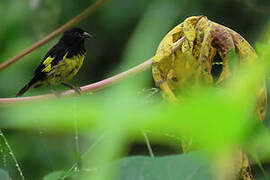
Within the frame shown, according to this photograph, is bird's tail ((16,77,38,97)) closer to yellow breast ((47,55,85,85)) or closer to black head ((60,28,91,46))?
yellow breast ((47,55,85,85))

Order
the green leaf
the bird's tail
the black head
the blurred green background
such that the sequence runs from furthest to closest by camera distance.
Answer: the black head
the bird's tail
the blurred green background
the green leaf

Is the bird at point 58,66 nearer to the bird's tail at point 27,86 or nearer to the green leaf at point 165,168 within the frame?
the bird's tail at point 27,86

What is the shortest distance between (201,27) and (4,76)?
175 cm

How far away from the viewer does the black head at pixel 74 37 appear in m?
2.73

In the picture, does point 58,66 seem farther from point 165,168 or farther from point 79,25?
point 165,168

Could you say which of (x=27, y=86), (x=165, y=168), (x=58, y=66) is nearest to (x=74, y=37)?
(x=58, y=66)

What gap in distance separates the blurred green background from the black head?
3.4 inches

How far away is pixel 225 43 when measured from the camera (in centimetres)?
90

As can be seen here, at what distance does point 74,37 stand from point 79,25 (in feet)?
1.85

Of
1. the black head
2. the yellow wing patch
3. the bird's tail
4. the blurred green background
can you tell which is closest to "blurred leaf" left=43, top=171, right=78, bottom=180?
the blurred green background

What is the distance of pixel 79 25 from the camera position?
10.9 ft

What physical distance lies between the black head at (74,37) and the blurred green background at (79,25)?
86 millimetres

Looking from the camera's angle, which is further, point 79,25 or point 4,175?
point 79,25

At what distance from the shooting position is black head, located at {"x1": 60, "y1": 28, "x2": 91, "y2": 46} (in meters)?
2.73
